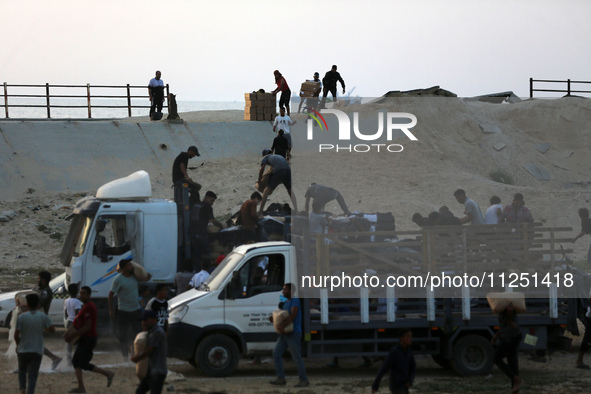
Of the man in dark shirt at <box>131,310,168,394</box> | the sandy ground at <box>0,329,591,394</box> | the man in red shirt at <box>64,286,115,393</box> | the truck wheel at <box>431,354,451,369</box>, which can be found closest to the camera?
the man in dark shirt at <box>131,310,168,394</box>

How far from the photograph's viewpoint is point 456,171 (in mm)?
32312

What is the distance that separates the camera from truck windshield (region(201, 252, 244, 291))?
10992 millimetres

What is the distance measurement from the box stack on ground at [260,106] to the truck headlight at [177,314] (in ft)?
76.1

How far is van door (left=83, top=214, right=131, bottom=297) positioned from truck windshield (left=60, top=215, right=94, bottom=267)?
163 millimetres

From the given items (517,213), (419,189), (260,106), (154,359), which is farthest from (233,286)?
(260,106)

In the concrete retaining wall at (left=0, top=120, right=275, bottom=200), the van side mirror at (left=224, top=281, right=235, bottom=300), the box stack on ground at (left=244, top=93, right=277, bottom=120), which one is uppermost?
the box stack on ground at (left=244, top=93, right=277, bottom=120)

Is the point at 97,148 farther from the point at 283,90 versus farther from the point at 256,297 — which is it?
the point at 256,297

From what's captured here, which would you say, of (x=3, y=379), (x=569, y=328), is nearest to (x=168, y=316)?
(x=3, y=379)

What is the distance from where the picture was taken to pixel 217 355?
10.9 metres

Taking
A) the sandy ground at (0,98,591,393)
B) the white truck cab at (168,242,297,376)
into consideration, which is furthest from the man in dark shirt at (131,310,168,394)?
the white truck cab at (168,242,297,376)

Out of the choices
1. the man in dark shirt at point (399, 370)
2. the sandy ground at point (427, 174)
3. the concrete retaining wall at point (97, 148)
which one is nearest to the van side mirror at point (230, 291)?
the man in dark shirt at point (399, 370)

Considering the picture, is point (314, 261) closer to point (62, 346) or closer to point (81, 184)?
point (62, 346)

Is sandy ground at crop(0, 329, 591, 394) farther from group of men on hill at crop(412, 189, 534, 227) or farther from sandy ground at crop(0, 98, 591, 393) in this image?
group of men on hill at crop(412, 189, 534, 227)

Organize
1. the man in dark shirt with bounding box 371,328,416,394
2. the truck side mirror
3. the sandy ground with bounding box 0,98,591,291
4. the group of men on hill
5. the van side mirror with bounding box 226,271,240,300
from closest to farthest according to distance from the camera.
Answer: the man in dark shirt with bounding box 371,328,416,394
the van side mirror with bounding box 226,271,240,300
the truck side mirror
the group of men on hill
the sandy ground with bounding box 0,98,591,291
